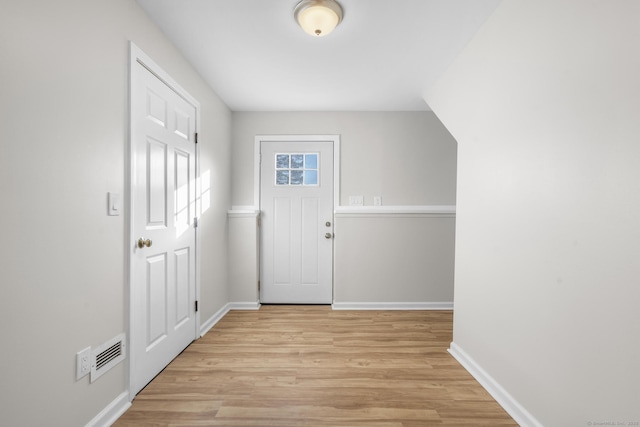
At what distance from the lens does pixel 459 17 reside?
6.06ft

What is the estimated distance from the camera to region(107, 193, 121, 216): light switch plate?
Result: 1524mm

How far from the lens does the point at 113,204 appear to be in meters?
1.55

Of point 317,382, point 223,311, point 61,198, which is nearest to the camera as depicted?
point 61,198

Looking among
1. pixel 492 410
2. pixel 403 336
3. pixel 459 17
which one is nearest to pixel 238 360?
pixel 403 336

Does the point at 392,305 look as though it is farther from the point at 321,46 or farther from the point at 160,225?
the point at 321,46

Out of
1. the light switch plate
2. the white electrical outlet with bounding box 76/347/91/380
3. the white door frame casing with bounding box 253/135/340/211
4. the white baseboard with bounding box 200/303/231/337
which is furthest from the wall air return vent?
the white door frame casing with bounding box 253/135/340/211

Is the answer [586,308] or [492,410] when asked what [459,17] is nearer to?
[586,308]

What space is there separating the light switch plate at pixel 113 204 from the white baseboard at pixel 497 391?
2.42 m

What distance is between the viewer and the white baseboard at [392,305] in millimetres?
3449

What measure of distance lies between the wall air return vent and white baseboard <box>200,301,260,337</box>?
1.11 metres

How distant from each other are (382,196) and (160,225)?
2.41 m

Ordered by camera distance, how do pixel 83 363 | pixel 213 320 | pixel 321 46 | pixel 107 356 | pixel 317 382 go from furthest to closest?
pixel 213 320 → pixel 321 46 → pixel 317 382 → pixel 107 356 → pixel 83 363

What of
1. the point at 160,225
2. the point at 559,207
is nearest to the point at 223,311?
the point at 160,225

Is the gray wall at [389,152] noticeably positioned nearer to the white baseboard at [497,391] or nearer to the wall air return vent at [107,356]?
the white baseboard at [497,391]
